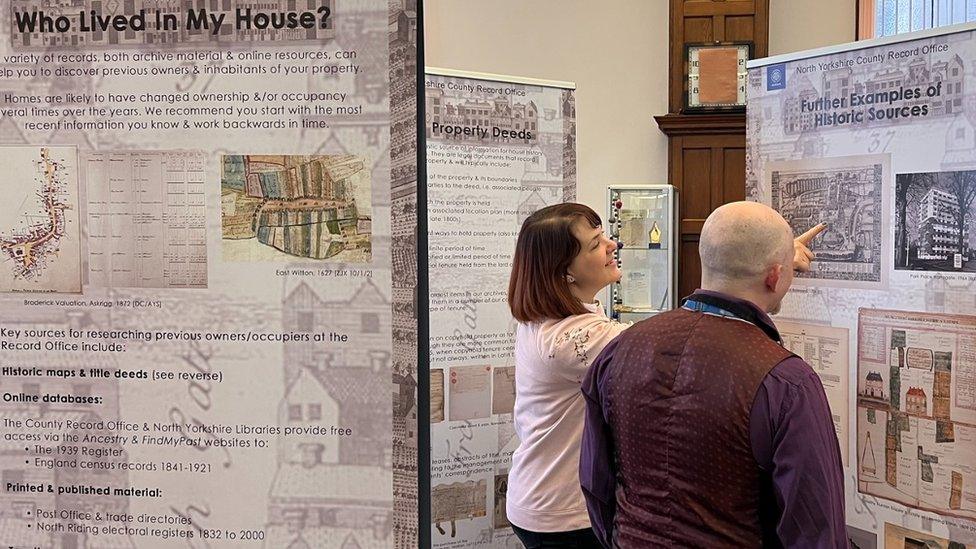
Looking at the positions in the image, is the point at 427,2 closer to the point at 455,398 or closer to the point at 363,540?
the point at 455,398

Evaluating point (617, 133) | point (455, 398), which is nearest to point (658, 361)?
point (455, 398)

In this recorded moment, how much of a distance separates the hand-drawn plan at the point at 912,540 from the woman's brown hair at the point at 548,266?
3.42 feet

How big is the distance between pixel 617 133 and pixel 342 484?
569 centimetres

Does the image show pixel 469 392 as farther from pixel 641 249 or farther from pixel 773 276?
pixel 641 249

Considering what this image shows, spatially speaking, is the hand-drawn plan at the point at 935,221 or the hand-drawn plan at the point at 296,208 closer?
the hand-drawn plan at the point at 296,208

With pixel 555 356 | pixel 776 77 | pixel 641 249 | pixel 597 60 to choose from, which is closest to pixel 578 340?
pixel 555 356

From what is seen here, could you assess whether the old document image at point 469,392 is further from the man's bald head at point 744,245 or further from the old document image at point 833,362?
the man's bald head at point 744,245

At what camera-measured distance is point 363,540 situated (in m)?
1.09

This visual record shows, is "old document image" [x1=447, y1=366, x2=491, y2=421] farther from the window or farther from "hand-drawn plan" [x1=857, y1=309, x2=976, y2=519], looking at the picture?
the window

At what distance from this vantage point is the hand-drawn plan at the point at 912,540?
7.42 ft

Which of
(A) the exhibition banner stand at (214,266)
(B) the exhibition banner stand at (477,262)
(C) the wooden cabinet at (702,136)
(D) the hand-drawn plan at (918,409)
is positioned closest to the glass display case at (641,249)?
(C) the wooden cabinet at (702,136)

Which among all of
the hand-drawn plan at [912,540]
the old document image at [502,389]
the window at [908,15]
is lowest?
the hand-drawn plan at [912,540]

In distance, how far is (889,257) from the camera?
7.69 feet

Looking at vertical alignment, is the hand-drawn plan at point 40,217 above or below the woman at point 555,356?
above
